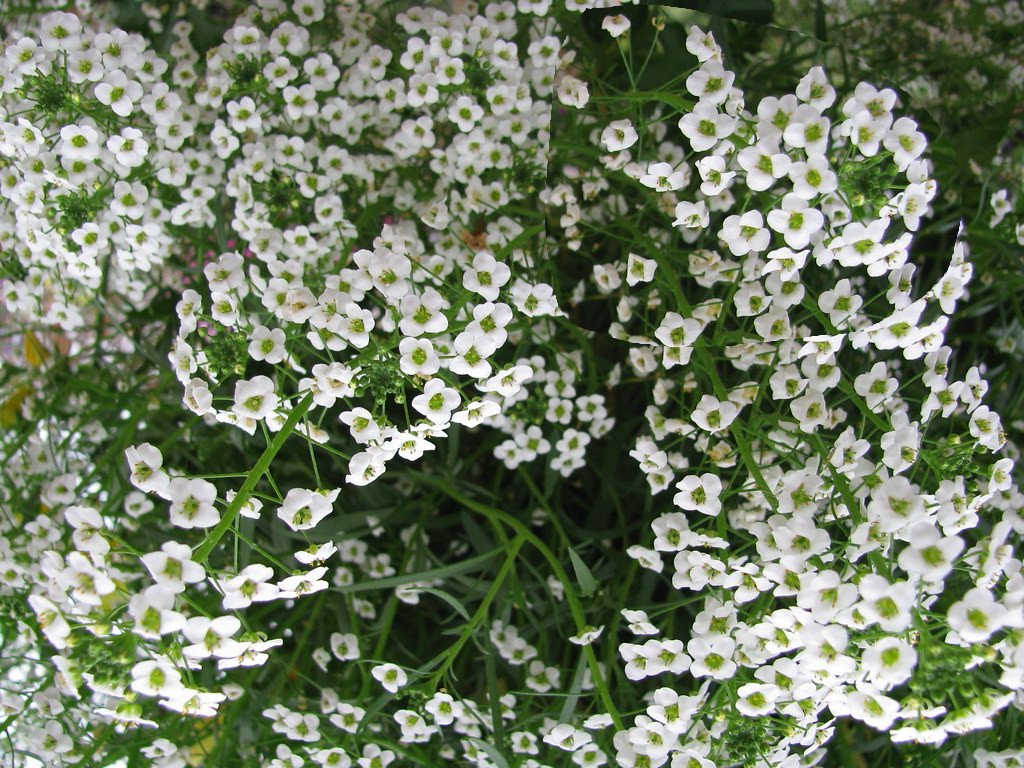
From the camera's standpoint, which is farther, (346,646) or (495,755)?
(346,646)

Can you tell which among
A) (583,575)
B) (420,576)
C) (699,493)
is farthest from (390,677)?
(699,493)

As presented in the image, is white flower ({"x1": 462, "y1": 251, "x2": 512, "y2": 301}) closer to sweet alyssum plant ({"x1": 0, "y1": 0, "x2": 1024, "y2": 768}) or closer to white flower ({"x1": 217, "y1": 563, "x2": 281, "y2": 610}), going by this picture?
sweet alyssum plant ({"x1": 0, "y1": 0, "x2": 1024, "y2": 768})

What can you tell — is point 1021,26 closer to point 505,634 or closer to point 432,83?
point 432,83

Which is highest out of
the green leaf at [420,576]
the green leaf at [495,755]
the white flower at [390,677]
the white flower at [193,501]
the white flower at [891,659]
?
the white flower at [193,501]

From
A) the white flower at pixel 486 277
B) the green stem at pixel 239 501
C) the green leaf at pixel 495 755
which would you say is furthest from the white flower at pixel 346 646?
the white flower at pixel 486 277

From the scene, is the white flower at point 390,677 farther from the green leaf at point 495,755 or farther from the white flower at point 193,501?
the white flower at point 193,501

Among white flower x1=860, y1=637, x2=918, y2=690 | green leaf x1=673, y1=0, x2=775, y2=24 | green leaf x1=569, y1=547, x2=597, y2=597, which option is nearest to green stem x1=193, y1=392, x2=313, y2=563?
green leaf x1=569, y1=547, x2=597, y2=597

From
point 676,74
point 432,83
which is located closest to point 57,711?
point 432,83

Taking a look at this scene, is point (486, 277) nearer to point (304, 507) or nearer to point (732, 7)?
point (304, 507)

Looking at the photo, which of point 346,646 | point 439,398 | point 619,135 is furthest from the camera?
point 346,646

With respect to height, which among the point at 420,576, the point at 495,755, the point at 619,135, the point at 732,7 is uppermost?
the point at 732,7
